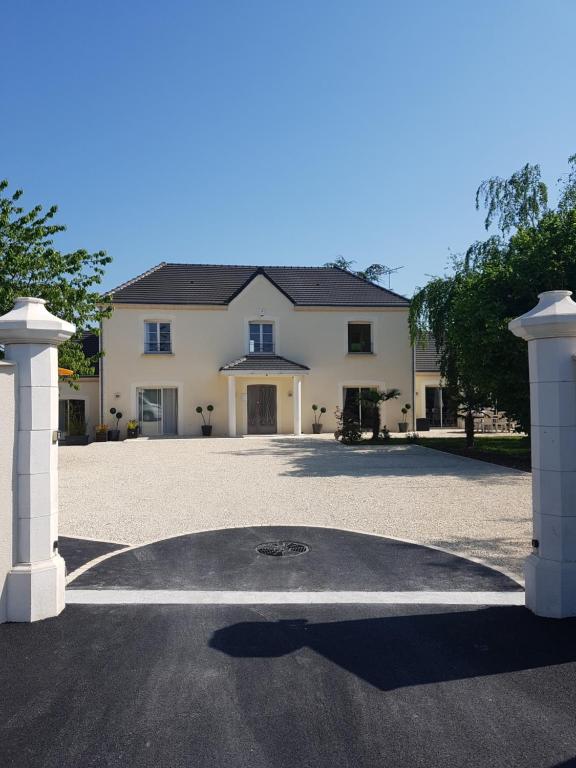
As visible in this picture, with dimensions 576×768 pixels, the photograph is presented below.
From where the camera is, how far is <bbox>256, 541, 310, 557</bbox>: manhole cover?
272 inches

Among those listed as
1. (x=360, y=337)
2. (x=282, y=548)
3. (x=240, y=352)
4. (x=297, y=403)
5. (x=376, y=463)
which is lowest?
(x=282, y=548)

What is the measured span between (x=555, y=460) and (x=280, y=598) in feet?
9.13

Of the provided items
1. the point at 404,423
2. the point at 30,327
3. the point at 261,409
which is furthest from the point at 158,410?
the point at 30,327

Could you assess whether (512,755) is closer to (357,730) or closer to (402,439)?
(357,730)

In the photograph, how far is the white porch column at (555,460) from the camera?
4820 mm

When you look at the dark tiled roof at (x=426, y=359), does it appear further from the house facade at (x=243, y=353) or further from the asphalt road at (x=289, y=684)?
the asphalt road at (x=289, y=684)

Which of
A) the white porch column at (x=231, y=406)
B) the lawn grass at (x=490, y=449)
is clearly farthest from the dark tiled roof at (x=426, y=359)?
the white porch column at (x=231, y=406)

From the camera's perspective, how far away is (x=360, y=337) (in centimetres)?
2941

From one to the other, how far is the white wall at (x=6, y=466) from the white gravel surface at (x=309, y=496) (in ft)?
9.33

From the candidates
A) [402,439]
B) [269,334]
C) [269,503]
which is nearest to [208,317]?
[269,334]

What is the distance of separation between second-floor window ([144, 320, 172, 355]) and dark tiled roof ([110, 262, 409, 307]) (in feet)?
3.83

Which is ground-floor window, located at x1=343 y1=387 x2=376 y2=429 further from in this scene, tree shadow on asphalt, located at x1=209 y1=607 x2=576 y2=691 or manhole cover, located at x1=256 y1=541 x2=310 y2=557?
tree shadow on asphalt, located at x1=209 y1=607 x2=576 y2=691

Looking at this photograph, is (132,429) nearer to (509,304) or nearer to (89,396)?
(89,396)

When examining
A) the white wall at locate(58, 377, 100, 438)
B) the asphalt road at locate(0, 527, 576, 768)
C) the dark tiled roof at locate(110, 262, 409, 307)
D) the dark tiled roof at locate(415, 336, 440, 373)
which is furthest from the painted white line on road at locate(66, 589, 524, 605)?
the dark tiled roof at locate(415, 336, 440, 373)
